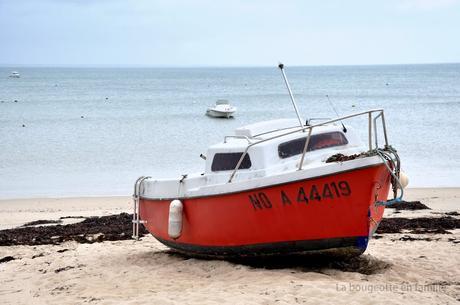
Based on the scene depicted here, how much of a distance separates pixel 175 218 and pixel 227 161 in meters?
1.23

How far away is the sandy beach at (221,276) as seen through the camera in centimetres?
819

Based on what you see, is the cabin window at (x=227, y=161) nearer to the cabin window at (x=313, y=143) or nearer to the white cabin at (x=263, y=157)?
the white cabin at (x=263, y=157)

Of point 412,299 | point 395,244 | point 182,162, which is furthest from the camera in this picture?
point 182,162

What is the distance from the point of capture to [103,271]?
10703 millimetres

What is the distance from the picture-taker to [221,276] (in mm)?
9742

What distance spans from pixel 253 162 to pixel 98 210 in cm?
1026

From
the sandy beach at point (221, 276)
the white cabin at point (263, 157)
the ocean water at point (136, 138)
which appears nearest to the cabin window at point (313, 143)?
the white cabin at point (263, 157)

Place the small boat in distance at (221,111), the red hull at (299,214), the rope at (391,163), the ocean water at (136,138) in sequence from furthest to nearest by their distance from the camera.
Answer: the small boat in distance at (221,111)
the ocean water at (136,138)
the rope at (391,163)
the red hull at (299,214)

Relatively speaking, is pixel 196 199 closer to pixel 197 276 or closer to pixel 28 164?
pixel 197 276

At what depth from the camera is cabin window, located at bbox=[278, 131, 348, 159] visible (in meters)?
10.1

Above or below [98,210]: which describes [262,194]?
above

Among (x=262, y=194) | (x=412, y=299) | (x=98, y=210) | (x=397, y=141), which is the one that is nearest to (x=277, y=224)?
(x=262, y=194)

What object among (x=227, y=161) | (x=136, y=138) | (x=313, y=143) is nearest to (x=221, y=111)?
(x=136, y=138)

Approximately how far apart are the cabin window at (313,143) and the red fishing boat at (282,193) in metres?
0.01
